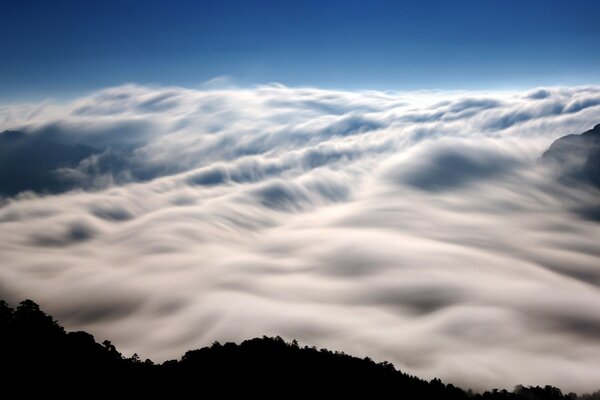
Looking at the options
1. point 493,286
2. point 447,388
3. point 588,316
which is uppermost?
point 493,286

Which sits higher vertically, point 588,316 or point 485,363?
point 588,316

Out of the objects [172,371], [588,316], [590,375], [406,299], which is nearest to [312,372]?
[172,371]

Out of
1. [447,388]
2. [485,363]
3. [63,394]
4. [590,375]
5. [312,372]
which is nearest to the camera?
[63,394]

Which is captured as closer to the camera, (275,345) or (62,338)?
(62,338)

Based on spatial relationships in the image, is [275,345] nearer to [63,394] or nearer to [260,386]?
[260,386]

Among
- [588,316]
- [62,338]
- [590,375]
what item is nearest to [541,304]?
[588,316]

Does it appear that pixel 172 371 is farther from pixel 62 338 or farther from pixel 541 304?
pixel 541 304

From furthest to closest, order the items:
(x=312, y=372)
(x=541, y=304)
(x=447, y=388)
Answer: (x=541, y=304) < (x=447, y=388) < (x=312, y=372)
